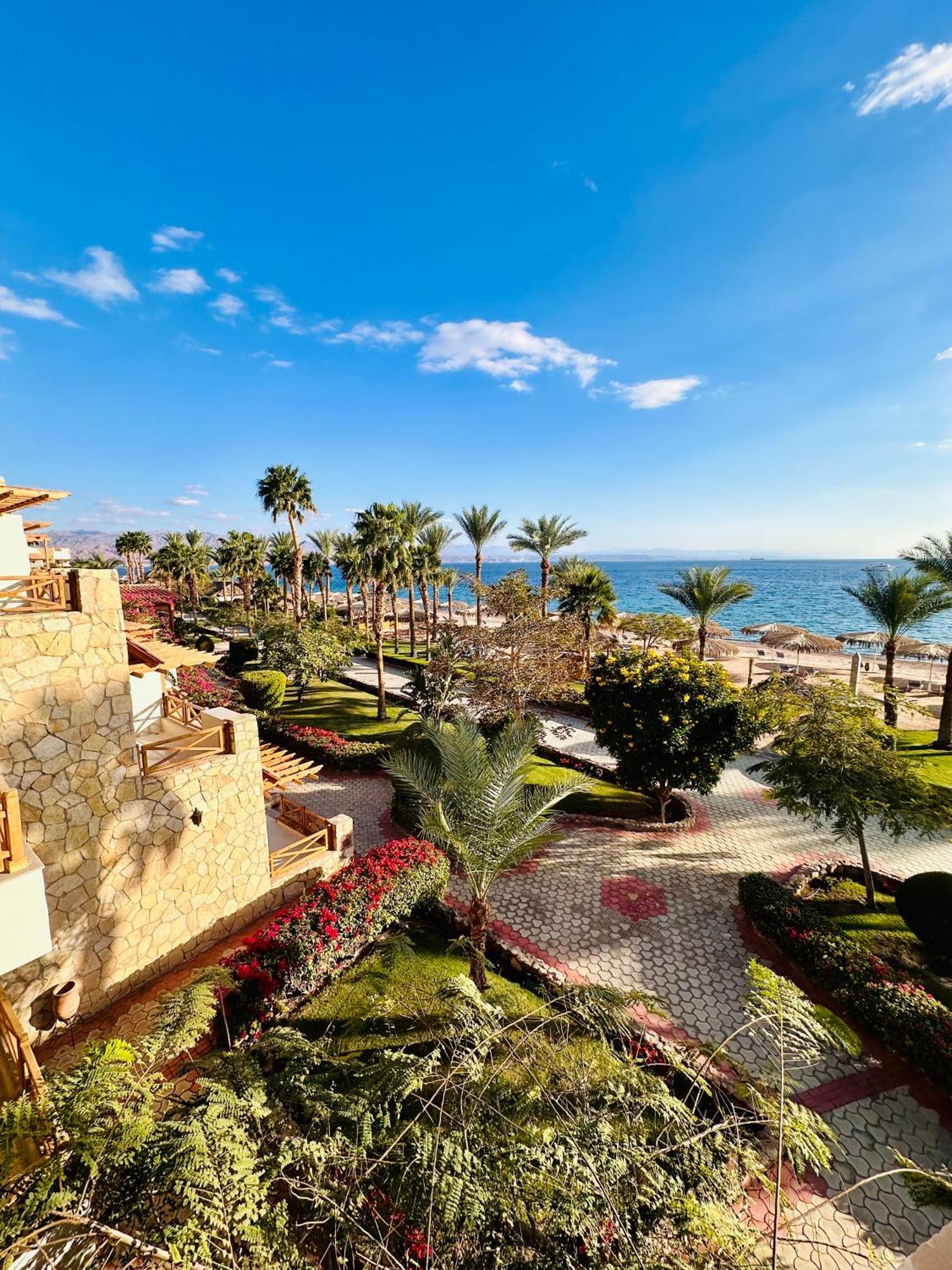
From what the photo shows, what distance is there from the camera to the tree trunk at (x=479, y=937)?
817 centimetres

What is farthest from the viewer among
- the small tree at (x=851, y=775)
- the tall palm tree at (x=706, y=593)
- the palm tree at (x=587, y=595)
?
the palm tree at (x=587, y=595)

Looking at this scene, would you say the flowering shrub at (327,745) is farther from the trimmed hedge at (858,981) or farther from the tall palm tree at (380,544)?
the trimmed hedge at (858,981)

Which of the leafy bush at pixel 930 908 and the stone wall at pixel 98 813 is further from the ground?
the stone wall at pixel 98 813

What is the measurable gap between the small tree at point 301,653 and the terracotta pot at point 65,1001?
1636cm

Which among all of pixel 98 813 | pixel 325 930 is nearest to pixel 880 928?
pixel 325 930

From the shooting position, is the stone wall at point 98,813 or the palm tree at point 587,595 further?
the palm tree at point 587,595

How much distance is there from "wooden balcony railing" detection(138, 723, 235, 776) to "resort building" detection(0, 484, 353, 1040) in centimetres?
4

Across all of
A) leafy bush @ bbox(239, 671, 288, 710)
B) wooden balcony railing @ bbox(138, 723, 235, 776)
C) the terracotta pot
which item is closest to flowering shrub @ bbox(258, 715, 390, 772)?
leafy bush @ bbox(239, 671, 288, 710)

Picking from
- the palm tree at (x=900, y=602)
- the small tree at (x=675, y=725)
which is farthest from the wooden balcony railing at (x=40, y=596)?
the palm tree at (x=900, y=602)

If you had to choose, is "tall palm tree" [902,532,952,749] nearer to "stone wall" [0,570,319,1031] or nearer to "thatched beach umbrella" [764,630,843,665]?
"thatched beach umbrella" [764,630,843,665]

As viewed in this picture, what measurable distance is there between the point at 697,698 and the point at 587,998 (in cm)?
874

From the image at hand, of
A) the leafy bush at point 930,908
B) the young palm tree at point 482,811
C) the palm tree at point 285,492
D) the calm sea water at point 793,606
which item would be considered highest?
the palm tree at point 285,492

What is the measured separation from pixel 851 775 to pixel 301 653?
20.6 metres

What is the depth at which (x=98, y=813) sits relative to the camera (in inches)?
308
